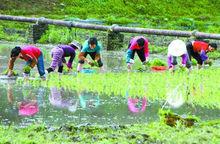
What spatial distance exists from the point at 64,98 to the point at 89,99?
462mm

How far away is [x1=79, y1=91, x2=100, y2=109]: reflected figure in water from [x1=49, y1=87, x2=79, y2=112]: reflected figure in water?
0.35ft

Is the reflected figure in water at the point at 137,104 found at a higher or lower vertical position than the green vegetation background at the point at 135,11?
lower

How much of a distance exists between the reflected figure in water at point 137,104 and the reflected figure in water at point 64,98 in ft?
3.08

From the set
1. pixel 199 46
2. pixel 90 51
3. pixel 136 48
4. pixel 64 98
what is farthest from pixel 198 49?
pixel 64 98

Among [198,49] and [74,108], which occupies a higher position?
[198,49]

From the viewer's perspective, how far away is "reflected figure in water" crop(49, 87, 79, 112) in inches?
433

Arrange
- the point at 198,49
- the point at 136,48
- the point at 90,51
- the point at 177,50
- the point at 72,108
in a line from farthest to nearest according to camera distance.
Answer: the point at 198,49, the point at 136,48, the point at 90,51, the point at 177,50, the point at 72,108

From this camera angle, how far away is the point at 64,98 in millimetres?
11797

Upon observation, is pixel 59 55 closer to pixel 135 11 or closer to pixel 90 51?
pixel 90 51

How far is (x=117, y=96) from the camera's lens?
39.5 feet

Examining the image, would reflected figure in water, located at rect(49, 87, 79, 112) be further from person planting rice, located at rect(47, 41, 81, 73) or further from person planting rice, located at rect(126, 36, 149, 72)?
person planting rice, located at rect(126, 36, 149, 72)

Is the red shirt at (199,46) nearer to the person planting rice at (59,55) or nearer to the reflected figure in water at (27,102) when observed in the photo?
the person planting rice at (59,55)

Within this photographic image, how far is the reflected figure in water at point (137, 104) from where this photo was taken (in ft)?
35.3

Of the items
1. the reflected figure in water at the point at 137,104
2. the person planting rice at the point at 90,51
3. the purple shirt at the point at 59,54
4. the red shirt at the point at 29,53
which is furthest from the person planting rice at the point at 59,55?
→ the reflected figure in water at the point at 137,104
